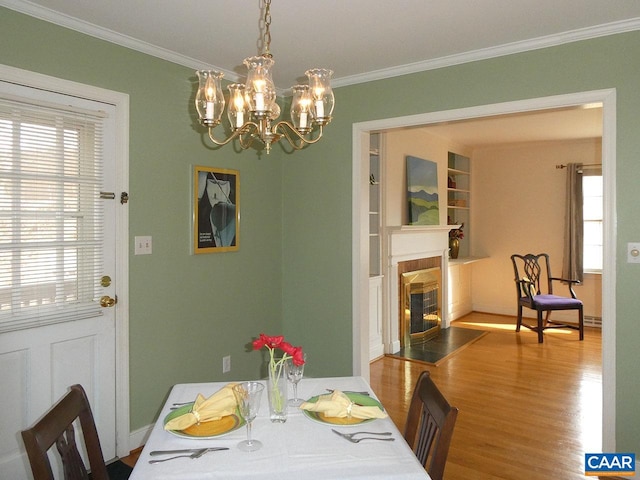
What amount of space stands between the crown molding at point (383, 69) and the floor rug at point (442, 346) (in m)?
2.92

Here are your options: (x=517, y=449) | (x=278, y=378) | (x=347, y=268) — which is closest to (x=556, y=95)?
(x=347, y=268)

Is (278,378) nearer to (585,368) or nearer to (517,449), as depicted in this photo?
(517,449)

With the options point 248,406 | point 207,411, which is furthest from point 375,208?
point 248,406

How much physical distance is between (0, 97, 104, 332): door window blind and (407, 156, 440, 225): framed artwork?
11.9 ft

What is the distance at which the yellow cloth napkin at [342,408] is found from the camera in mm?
1686

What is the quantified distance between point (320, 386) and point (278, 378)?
404 millimetres

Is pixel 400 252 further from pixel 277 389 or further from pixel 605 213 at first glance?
pixel 277 389

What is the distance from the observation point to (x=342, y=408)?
1701 mm

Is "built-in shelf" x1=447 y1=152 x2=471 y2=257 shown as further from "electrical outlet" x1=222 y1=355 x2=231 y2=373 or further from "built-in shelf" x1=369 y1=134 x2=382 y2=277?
"electrical outlet" x1=222 y1=355 x2=231 y2=373

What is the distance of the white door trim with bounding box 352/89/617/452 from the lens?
2.75m

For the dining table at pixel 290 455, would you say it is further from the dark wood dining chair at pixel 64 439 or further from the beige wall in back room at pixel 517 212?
the beige wall in back room at pixel 517 212

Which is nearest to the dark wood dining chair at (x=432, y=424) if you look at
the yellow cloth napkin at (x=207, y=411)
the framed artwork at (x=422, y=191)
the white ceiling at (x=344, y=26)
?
the yellow cloth napkin at (x=207, y=411)

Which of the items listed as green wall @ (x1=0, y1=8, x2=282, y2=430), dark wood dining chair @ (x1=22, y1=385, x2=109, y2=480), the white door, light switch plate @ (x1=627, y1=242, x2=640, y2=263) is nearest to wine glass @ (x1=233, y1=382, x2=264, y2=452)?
dark wood dining chair @ (x1=22, y1=385, x2=109, y2=480)

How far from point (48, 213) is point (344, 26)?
1935 mm
